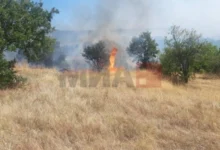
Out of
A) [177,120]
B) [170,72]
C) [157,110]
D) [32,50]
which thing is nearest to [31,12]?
[32,50]

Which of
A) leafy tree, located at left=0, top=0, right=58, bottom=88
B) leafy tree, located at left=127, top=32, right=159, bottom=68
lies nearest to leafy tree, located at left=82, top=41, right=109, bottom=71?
leafy tree, located at left=127, top=32, right=159, bottom=68

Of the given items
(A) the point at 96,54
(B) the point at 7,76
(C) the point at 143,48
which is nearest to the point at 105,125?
(B) the point at 7,76

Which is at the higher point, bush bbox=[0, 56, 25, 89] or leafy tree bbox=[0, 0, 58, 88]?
leafy tree bbox=[0, 0, 58, 88]

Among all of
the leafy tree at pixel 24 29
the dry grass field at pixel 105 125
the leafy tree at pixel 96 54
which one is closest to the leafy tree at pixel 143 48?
the leafy tree at pixel 96 54

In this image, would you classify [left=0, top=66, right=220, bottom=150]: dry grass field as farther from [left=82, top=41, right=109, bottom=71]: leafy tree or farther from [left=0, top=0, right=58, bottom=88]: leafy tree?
[left=82, top=41, right=109, bottom=71]: leafy tree

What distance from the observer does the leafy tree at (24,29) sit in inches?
458

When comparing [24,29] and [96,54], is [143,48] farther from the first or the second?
[24,29]

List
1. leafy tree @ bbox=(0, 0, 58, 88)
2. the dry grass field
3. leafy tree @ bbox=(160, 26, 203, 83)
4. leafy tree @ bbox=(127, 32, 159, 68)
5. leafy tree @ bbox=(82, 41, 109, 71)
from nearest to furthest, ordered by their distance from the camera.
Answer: the dry grass field, leafy tree @ bbox=(0, 0, 58, 88), leafy tree @ bbox=(160, 26, 203, 83), leafy tree @ bbox=(82, 41, 109, 71), leafy tree @ bbox=(127, 32, 159, 68)

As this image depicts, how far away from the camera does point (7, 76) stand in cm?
1216

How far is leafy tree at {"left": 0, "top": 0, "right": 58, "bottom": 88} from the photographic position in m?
11.6

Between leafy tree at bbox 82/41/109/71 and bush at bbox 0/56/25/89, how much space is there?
60.3 feet

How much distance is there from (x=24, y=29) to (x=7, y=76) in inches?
87.0

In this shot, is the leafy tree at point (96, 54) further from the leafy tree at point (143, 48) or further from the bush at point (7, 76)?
the bush at point (7, 76)

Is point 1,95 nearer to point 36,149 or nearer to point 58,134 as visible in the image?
point 58,134
